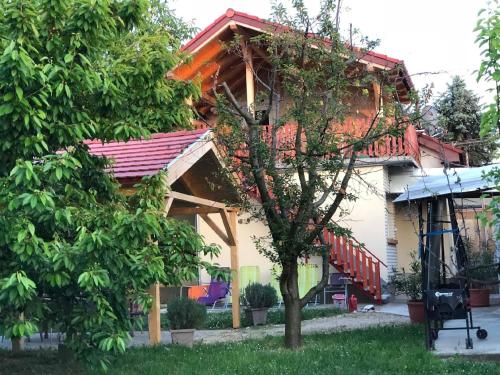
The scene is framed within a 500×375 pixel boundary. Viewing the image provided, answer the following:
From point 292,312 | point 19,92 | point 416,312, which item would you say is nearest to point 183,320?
point 292,312

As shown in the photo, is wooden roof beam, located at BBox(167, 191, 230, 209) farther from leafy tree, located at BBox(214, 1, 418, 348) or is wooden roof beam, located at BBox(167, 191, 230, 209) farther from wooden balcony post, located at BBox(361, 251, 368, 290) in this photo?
wooden balcony post, located at BBox(361, 251, 368, 290)

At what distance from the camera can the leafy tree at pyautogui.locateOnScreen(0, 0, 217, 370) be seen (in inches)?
198

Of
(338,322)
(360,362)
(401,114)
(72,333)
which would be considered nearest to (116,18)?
(72,333)

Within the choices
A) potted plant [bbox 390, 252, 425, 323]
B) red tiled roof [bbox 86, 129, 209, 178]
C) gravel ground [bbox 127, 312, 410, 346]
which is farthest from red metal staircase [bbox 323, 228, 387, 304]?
red tiled roof [bbox 86, 129, 209, 178]

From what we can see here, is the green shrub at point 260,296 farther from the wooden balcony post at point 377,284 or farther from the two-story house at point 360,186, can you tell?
the wooden balcony post at point 377,284

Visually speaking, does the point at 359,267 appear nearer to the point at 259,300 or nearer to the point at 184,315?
the point at 259,300

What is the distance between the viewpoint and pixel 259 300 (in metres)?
12.5

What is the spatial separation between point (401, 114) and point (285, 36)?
2016mm

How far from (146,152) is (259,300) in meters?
4.06

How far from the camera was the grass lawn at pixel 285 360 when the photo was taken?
7.21m

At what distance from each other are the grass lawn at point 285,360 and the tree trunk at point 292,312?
0.20 meters

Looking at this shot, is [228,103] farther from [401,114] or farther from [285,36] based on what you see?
[401,114]

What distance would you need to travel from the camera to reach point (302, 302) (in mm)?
9062

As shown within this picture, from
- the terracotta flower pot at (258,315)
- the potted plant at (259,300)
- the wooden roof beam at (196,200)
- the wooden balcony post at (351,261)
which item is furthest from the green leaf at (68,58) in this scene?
the wooden balcony post at (351,261)
